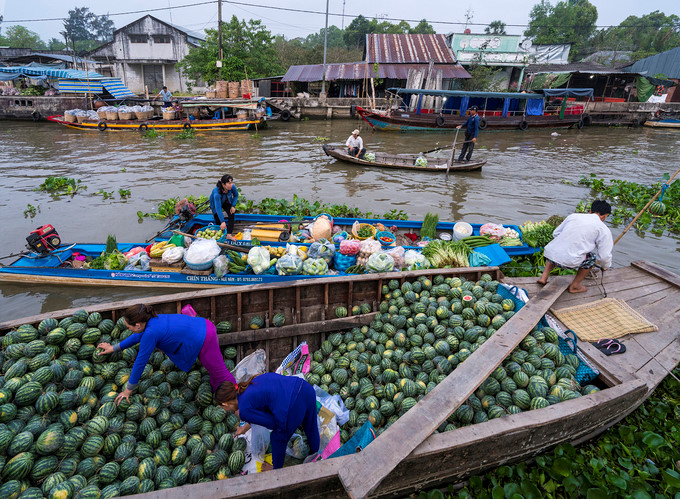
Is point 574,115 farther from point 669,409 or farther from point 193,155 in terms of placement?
point 669,409

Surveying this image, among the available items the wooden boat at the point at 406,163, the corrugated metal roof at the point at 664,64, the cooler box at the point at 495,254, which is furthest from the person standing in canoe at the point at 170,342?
the corrugated metal roof at the point at 664,64

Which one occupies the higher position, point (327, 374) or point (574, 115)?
point (574, 115)

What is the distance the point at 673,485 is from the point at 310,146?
19996 mm

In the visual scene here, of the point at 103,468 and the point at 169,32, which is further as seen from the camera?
the point at 169,32

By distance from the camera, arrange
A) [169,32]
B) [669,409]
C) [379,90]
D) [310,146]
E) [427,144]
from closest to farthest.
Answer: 1. [669,409]
2. [310,146]
3. [427,144]
4. [379,90]
5. [169,32]

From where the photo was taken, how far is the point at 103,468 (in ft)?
9.26

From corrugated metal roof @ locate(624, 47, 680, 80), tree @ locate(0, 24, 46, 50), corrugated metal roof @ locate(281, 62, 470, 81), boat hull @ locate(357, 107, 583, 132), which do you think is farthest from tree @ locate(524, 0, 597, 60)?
tree @ locate(0, 24, 46, 50)

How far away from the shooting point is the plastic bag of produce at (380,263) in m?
5.57

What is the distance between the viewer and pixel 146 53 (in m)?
38.2

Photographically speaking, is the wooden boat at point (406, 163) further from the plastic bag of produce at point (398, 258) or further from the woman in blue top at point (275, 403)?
the woman in blue top at point (275, 403)

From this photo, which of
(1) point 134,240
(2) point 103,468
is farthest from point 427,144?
(2) point 103,468

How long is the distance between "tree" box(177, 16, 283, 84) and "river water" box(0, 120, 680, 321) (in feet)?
30.2

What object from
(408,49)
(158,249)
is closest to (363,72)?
(408,49)

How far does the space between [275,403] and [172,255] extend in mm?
4261
